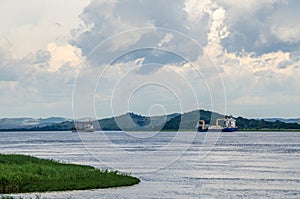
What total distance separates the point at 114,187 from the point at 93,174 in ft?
12.1

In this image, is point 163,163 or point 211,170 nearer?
point 211,170

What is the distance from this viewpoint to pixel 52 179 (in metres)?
53.5

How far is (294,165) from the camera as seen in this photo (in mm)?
84062

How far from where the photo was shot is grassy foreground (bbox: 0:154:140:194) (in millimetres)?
50375

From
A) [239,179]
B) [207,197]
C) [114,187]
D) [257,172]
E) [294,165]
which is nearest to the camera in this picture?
[207,197]

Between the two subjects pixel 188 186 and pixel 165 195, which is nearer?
pixel 165 195

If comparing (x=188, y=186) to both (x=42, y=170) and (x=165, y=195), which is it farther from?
(x=42, y=170)

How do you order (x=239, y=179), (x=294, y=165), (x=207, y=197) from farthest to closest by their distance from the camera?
1. (x=294, y=165)
2. (x=239, y=179)
3. (x=207, y=197)

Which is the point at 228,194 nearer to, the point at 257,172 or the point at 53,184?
the point at 53,184

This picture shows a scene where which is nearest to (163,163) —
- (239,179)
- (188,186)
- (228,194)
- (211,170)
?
(211,170)

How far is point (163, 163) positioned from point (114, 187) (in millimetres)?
33499

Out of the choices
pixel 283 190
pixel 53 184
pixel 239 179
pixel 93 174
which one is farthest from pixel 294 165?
pixel 53 184

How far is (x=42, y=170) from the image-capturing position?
182 ft

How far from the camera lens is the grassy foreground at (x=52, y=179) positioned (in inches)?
1983
